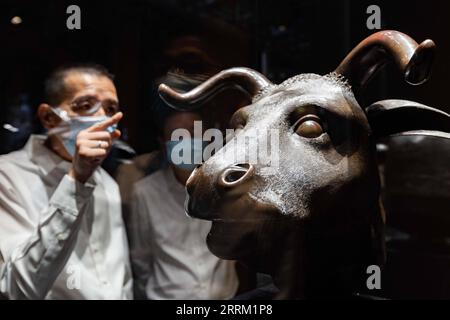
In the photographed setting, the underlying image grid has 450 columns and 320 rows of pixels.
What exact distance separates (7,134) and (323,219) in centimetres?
85

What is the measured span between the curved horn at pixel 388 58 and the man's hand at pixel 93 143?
0.60m

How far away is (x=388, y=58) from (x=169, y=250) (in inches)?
31.7

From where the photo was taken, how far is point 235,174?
898 mm

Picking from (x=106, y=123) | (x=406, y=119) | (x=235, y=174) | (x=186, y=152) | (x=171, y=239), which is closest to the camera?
(x=235, y=174)

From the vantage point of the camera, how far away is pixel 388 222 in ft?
4.52

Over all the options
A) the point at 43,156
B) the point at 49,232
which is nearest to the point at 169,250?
the point at 49,232

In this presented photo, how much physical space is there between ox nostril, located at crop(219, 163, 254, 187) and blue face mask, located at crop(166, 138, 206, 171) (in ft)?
0.66

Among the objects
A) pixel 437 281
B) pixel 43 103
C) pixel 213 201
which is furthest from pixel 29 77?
pixel 437 281

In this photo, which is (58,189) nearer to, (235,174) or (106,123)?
(106,123)

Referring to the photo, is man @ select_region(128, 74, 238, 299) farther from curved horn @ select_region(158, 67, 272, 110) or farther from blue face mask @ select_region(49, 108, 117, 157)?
blue face mask @ select_region(49, 108, 117, 157)

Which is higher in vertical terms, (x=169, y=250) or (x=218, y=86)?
(x=218, y=86)

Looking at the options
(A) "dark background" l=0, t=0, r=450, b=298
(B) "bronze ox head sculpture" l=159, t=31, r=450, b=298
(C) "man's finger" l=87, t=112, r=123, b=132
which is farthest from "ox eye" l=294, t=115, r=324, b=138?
(C) "man's finger" l=87, t=112, r=123, b=132

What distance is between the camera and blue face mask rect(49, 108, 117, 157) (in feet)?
4.28
